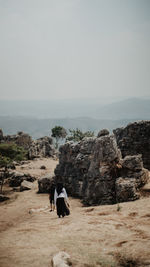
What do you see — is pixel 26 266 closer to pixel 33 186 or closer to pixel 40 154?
pixel 33 186

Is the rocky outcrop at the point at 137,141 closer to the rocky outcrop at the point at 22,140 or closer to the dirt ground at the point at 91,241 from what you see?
the dirt ground at the point at 91,241

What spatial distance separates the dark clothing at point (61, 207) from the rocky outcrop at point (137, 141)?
31.5ft

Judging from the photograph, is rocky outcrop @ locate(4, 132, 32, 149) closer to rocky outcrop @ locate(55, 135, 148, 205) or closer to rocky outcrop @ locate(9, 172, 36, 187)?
rocky outcrop @ locate(9, 172, 36, 187)

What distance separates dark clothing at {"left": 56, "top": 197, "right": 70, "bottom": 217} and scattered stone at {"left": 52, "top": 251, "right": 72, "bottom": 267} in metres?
3.82

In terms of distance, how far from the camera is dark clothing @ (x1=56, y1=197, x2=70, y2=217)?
344 inches

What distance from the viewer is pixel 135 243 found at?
513 centimetres

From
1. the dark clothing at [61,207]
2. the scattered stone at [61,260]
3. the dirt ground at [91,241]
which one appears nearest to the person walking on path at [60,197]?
the dark clothing at [61,207]

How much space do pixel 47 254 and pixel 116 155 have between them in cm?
842

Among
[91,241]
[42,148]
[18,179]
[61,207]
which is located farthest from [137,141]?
[42,148]

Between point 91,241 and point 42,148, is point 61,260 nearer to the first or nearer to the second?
point 91,241

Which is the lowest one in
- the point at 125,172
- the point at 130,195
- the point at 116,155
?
the point at 130,195

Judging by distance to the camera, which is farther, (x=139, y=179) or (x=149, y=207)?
(x=139, y=179)

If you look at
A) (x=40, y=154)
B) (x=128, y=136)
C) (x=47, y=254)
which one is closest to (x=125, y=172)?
(x=128, y=136)

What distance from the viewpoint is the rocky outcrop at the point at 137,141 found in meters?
16.5
